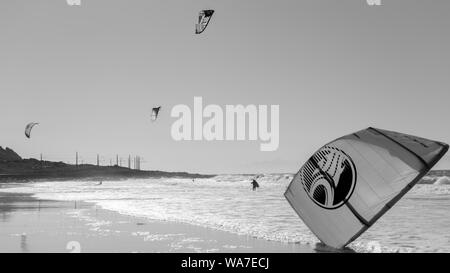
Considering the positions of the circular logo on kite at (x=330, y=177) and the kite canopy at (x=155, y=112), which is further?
the kite canopy at (x=155, y=112)

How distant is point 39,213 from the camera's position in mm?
18906

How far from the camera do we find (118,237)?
12148mm

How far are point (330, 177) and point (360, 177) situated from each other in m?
0.68

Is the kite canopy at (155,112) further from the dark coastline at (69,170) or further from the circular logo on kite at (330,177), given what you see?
the dark coastline at (69,170)

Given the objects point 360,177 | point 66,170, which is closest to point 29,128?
point 360,177

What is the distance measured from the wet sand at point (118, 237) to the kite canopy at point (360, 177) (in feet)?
4.48

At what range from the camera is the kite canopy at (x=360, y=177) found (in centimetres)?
864

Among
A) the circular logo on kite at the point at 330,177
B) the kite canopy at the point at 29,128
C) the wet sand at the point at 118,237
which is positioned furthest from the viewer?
the kite canopy at the point at 29,128

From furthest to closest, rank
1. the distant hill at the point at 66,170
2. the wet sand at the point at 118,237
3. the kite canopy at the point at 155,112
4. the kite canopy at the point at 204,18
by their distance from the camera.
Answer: the distant hill at the point at 66,170 < the kite canopy at the point at 155,112 < the kite canopy at the point at 204,18 < the wet sand at the point at 118,237

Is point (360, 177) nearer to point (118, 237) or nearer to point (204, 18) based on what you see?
point (118, 237)

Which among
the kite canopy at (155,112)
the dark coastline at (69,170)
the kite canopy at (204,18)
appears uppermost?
the kite canopy at (204,18)

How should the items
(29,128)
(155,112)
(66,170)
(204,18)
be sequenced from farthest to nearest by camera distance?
(66,170) < (29,128) < (155,112) < (204,18)

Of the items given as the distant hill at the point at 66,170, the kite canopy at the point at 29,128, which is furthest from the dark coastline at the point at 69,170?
the kite canopy at the point at 29,128
